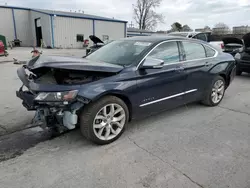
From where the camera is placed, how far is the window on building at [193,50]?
13.4 ft

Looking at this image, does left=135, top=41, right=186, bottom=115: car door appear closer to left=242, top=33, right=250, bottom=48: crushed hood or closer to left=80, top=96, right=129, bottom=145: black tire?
left=80, top=96, right=129, bottom=145: black tire

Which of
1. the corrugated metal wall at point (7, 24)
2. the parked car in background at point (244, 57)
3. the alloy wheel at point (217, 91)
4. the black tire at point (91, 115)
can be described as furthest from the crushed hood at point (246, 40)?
the corrugated metal wall at point (7, 24)

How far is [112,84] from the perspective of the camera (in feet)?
9.78

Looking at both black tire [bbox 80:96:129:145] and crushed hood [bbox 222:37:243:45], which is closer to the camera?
black tire [bbox 80:96:129:145]

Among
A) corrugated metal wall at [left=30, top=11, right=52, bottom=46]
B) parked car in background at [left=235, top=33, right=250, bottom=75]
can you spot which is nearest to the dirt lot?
parked car in background at [left=235, top=33, right=250, bottom=75]

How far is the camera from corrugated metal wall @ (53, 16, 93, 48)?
23.9m

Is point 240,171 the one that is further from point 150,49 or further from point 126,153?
point 150,49

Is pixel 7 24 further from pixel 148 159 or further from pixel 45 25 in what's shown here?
pixel 148 159

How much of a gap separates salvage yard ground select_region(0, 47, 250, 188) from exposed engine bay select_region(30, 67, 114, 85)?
985 millimetres

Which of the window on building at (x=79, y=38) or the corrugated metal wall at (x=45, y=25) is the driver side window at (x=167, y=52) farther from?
the window on building at (x=79, y=38)

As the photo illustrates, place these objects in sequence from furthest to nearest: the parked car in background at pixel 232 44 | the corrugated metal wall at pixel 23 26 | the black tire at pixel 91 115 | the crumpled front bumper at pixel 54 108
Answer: the corrugated metal wall at pixel 23 26 → the parked car in background at pixel 232 44 → the black tire at pixel 91 115 → the crumpled front bumper at pixel 54 108

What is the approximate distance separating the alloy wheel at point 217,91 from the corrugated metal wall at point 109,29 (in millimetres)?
24182

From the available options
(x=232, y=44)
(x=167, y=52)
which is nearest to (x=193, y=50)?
(x=167, y=52)

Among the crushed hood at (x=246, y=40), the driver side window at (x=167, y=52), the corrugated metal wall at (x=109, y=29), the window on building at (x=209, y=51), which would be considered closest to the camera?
the driver side window at (x=167, y=52)
